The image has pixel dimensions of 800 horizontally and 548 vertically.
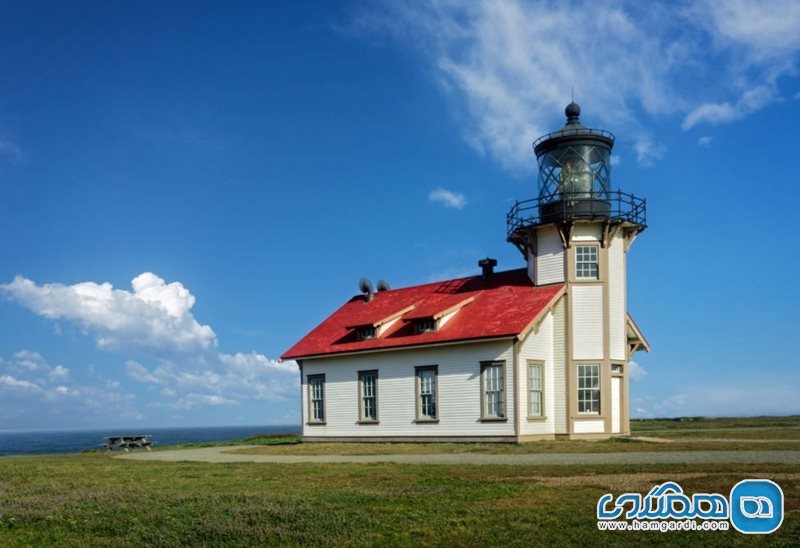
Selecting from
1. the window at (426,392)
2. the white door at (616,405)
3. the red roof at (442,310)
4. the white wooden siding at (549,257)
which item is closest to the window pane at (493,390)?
the red roof at (442,310)

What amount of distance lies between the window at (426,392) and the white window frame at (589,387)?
4.95 meters

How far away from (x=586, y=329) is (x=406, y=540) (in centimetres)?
2028

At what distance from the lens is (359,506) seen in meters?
11.9

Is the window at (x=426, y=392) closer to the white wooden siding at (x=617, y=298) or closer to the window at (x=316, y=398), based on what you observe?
the window at (x=316, y=398)

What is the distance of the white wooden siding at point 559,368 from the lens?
28.7m

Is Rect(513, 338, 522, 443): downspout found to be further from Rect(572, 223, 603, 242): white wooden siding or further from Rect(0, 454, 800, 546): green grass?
Rect(0, 454, 800, 546): green grass

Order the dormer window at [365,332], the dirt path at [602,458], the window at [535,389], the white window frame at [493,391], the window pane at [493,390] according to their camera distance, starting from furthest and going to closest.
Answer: the dormer window at [365,332] < the window at [535,389] < the window pane at [493,390] < the white window frame at [493,391] < the dirt path at [602,458]

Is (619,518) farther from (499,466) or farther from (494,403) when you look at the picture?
(494,403)

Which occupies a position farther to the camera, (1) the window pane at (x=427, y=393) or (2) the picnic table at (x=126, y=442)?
(2) the picnic table at (x=126, y=442)

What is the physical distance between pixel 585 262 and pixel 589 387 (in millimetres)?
4305

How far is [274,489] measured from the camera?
14.4 m

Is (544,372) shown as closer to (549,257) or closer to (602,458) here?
(549,257)

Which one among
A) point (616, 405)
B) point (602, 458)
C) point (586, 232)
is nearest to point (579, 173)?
point (586, 232)

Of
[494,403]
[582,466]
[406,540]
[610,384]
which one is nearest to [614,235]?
[610,384]
